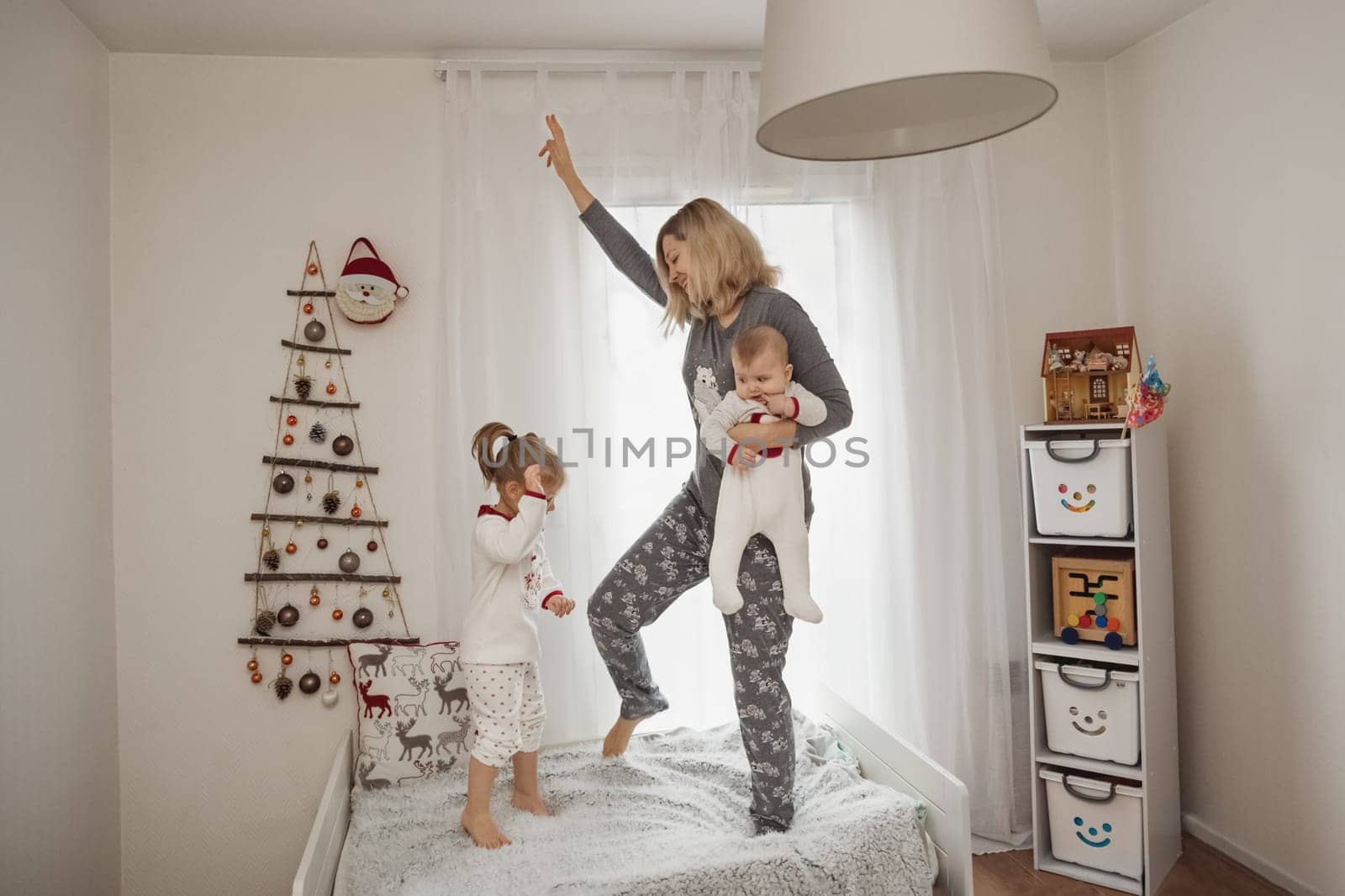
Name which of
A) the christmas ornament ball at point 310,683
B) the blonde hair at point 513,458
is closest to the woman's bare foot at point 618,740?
the blonde hair at point 513,458

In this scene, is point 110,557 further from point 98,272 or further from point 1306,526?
point 1306,526

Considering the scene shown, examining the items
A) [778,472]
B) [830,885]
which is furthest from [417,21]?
[830,885]

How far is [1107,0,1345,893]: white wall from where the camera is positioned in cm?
238

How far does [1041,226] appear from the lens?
3.14m

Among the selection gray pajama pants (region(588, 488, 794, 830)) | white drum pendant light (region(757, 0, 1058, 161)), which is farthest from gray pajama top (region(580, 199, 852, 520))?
white drum pendant light (region(757, 0, 1058, 161))

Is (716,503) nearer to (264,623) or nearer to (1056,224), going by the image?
(264,623)

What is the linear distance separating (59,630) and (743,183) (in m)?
2.33

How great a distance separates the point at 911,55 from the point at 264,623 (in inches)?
95.4

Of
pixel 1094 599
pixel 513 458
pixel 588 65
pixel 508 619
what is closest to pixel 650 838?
A: pixel 508 619

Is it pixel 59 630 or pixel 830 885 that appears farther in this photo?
pixel 59 630

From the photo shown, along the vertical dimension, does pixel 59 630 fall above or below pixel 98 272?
below

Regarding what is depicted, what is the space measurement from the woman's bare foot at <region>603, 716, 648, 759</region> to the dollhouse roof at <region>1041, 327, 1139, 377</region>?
1667 mm

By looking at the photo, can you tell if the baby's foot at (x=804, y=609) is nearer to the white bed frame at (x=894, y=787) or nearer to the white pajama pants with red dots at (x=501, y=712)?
the white bed frame at (x=894, y=787)

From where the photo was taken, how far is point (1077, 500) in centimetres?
263
